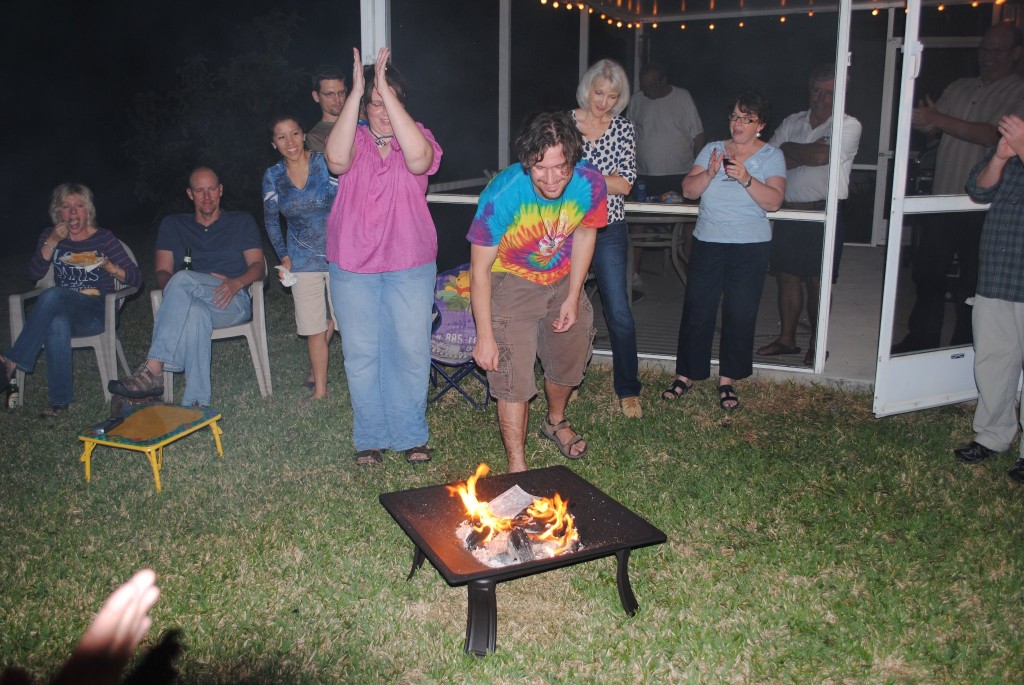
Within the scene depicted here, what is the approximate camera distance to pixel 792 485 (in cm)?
412

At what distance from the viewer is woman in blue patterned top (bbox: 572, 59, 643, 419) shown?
15.1 feet

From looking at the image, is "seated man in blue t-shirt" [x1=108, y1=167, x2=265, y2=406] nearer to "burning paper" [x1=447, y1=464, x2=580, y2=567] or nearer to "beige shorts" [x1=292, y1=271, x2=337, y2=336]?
"beige shorts" [x1=292, y1=271, x2=337, y2=336]

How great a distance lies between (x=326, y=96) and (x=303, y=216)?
785mm

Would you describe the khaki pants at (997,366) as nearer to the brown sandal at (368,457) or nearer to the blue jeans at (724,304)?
the blue jeans at (724,304)

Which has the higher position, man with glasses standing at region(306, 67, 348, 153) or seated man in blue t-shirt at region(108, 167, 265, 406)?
man with glasses standing at region(306, 67, 348, 153)

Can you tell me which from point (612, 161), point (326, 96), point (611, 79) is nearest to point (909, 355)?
point (612, 161)

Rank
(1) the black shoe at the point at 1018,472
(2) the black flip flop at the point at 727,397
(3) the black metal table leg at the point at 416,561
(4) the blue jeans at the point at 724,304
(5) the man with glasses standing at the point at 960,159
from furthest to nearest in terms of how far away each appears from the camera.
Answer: (2) the black flip flop at the point at 727,397 → (4) the blue jeans at the point at 724,304 → (5) the man with glasses standing at the point at 960,159 → (1) the black shoe at the point at 1018,472 → (3) the black metal table leg at the point at 416,561

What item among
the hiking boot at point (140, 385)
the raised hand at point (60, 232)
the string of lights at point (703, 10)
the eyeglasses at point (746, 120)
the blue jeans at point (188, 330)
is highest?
the string of lights at point (703, 10)

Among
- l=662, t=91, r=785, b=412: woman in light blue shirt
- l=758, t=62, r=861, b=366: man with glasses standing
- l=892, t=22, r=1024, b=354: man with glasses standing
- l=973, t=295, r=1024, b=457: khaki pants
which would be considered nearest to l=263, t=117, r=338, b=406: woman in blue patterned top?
l=662, t=91, r=785, b=412: woman in light blue shirt

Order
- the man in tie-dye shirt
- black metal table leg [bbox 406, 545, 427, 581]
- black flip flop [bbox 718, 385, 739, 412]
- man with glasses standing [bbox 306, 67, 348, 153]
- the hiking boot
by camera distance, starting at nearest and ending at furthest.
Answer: black metal table leg [bbox 406, 545, 427, 581], the man in tie-dye shirt, the hiking boot, black flip flop [bbox 718, 385, 739, 412], man with glasses standing [bbox 306, 67, 348, 153]

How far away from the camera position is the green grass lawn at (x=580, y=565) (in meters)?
2.90

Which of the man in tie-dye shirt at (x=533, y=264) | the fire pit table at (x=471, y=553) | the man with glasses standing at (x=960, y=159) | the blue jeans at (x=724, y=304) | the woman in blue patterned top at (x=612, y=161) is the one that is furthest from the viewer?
the blue jeans at (x=724, y=304)

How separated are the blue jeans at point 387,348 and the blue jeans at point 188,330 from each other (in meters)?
1.28

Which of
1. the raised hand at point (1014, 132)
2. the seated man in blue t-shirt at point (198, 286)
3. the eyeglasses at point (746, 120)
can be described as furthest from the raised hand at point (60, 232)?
the raised hand at point (1014, 132)
